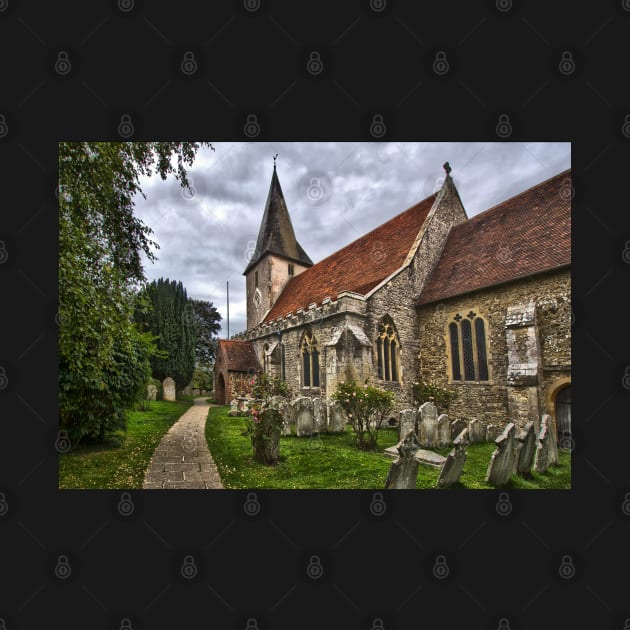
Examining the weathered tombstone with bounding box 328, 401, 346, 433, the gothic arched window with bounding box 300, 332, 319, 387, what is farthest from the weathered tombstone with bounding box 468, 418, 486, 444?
the gothic arched window with bounding box 300, 332, 319, 387

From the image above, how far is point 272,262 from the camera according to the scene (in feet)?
48.9

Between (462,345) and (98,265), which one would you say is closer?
(98,265)

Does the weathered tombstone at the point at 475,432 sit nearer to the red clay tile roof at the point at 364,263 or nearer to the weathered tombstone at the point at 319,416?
the weathered tombstone at the point at 319,416

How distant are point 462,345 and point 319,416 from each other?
420 cm

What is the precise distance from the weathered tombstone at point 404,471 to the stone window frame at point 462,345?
4.86 metres

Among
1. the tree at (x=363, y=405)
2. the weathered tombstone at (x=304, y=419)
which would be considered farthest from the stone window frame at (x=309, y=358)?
the tree at (x=363, y=405)

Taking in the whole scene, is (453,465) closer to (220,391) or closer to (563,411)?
(563,411)

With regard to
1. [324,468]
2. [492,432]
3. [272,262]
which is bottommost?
[492,432]

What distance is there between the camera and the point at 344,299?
7.62 m

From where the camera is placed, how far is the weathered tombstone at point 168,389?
851cm

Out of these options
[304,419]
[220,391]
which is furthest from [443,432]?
[220,391]

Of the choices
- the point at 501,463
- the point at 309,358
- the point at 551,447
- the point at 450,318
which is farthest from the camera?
the point at 309,358
